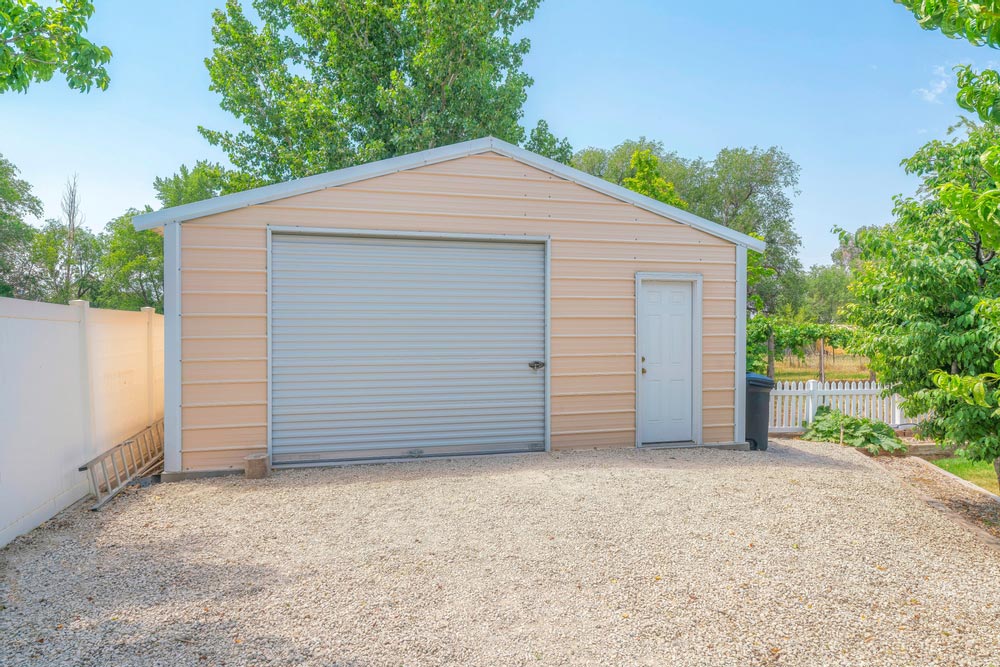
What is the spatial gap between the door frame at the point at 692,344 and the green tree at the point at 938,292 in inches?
73.2

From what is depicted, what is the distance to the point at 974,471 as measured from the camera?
25.5ft

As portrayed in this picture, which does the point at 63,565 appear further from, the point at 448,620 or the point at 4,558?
the point at 448,620

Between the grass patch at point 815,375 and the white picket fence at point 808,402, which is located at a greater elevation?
the white picket fence at point 808,402

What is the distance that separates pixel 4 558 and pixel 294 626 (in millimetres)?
2450

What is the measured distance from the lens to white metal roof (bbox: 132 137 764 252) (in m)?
5.74

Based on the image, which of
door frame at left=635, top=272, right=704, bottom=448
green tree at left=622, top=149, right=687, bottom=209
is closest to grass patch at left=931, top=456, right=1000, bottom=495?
door frame at left=635, top=272, right=704, bottom=448

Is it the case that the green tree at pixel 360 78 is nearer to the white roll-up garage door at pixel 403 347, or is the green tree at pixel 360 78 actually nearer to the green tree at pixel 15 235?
the white roll-up garage door at pixel 403 347

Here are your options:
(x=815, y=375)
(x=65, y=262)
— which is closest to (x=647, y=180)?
→ (x=815, y=375)

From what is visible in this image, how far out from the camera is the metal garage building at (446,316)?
590 cm

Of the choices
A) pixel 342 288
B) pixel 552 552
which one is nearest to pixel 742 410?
pixel 552 552

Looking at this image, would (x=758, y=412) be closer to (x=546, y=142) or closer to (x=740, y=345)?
(x=740, y=345)

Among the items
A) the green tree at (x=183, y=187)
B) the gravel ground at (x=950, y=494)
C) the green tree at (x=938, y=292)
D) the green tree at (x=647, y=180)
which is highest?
the green tree at (x=183, y=187)

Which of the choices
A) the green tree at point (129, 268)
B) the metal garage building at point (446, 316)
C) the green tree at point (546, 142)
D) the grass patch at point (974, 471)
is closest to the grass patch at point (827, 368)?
the green tree at point (546, 142)

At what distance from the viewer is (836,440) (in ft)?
29.1
